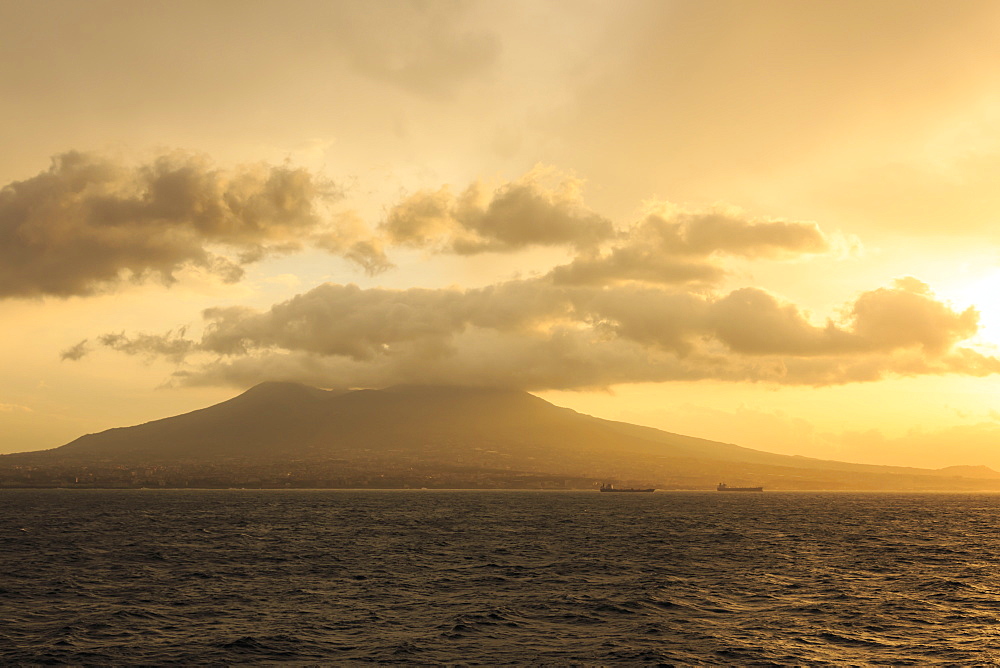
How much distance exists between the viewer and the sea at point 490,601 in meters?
51.2

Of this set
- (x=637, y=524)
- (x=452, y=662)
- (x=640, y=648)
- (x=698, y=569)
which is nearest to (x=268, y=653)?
(x=452, y=662)

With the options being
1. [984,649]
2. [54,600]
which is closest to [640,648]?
[984,649]

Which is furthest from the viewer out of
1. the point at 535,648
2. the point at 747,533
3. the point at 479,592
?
the point at 747,533

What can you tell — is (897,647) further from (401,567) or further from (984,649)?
(401,567)

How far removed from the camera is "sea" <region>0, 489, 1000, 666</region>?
51156mm

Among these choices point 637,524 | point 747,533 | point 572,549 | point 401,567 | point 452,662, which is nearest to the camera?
point 452,662

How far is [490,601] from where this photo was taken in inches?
2719

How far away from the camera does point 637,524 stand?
18188 cm

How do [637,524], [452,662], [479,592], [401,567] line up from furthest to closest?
1. [637,524]
2. [401,567]
3. [479,592]
4. [452,662]

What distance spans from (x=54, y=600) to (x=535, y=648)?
159ft

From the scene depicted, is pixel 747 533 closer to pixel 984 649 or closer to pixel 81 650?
pixel 984 649

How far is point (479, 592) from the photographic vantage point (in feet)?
243

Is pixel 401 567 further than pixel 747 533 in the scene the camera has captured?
No

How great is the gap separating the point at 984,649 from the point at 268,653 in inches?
2040
